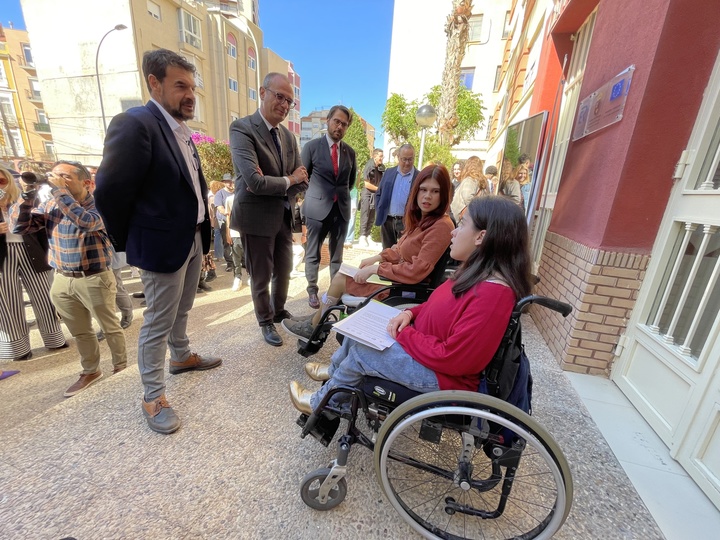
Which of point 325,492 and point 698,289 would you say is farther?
point 698,289

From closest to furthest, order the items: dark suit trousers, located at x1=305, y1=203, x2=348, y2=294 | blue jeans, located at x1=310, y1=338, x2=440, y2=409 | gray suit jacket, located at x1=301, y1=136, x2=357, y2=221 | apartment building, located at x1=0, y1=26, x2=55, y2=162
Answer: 1. blue jeans, located at x1=310, y1=338, x2=440, y2=409
2. gray suit jacket, located at x1=301, y1=136, x2=357, y2=221
3. dark suit trousers, located at x1=305, y1=203, x2=348, y2=294
4. apartment building, located at x1=0, y1=26, x2=55, y2=162

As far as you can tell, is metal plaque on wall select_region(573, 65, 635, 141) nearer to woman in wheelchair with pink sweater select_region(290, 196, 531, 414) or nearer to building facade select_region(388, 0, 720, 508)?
building facade select_region(388, 0, 720, 508)

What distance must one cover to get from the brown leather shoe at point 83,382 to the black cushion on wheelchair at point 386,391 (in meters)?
2.13

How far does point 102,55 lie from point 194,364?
21.1m

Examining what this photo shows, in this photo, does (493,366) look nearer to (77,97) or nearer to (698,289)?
(698,289)

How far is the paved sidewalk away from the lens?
133cm

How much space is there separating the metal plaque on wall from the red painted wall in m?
0.06

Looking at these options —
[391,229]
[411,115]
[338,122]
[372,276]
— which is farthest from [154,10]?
[372,276]

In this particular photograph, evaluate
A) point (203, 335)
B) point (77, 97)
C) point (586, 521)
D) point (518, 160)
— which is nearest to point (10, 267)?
point (203, 335)

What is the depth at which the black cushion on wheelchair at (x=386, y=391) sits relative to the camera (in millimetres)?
1251

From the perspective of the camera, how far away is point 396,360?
1.28 metres

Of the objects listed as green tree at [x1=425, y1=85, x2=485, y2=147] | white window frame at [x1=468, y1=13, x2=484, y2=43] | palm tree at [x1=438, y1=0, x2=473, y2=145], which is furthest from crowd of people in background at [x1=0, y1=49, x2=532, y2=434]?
white window frame at [x1=468, y1=13, x2=484, y2=43]

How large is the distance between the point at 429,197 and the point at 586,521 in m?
1.89

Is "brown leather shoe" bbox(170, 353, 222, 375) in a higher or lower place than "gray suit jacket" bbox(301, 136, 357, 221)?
lower
